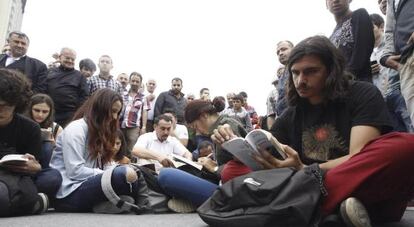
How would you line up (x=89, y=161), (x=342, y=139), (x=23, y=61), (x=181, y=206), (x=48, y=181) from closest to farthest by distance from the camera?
(x=342, y=139)
(x=48, y=181)
(x=181, y=206)
(x=89, y=161)
(x=23, y=61)

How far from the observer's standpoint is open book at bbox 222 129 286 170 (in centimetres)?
159

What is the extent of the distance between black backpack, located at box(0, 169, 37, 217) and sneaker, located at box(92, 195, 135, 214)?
1.35ft

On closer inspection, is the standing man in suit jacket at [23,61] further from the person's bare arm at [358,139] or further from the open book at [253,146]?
the person's bare arm at [358,139]

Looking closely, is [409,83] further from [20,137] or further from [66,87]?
[66,87]

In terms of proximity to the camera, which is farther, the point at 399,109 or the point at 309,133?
the point at 399,109

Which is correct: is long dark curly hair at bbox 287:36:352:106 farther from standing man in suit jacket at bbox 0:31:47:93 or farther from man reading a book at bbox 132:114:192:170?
standing man in suit jacket at bbox 0:31:47:93

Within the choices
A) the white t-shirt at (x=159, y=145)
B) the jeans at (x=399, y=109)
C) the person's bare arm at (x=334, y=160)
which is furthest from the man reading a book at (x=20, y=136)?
the jeans at (x=399, y=109)

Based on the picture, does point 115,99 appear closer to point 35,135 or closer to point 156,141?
point 35,135

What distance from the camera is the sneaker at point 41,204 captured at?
217 cm

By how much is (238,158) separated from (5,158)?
121 centimetres

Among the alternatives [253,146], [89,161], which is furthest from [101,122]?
[253,146]

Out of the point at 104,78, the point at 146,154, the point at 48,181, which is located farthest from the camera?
the point at 104,78

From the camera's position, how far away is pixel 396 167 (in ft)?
4.75

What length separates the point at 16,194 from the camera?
2020 mm
